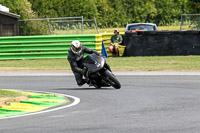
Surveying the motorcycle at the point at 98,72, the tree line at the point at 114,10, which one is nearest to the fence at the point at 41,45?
the motorcycle at the point at 98,72

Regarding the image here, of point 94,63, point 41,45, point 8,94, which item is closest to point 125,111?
point 8,94

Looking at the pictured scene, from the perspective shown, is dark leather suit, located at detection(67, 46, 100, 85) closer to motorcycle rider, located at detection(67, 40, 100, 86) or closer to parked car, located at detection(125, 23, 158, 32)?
motorcycle rider, located at detection(67, 40, 100, 86)

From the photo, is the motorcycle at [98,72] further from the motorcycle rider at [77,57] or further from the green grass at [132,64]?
the green grass at [132,64]

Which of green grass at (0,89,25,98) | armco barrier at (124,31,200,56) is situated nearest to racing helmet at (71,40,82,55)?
green grass at (0,89,25,98)

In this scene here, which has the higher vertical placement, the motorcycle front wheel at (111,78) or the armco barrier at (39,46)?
the motorcycle front wheel at (111,78)

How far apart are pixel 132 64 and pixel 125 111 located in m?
12.0

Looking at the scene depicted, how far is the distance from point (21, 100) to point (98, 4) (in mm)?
54849

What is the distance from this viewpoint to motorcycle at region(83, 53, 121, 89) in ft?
42.4

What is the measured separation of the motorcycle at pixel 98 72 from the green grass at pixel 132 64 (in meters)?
6.13

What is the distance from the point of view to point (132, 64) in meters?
21.2

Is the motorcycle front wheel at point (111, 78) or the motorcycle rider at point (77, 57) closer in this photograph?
the motorcycle front wheel at point (111, 78)

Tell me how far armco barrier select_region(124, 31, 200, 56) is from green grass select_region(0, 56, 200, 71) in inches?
22.4

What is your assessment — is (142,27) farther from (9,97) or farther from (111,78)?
(9,97)

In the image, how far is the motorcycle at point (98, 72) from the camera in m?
12.9
